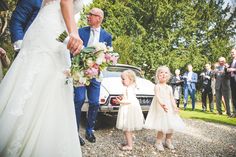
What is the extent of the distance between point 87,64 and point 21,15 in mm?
1541

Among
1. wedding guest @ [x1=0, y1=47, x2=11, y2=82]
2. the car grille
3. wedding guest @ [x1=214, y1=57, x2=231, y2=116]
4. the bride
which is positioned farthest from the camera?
wedding guest @ [x1=214, y1=57, x2=231, y2=116]

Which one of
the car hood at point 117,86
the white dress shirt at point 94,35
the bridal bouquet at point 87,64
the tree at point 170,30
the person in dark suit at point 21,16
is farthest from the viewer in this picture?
the tree at point 170,30

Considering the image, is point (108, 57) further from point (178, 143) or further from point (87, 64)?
point (178, 143)

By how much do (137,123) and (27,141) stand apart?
3.33 metres

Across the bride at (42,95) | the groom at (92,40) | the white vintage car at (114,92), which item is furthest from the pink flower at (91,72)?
the white vintage car at (114,92)

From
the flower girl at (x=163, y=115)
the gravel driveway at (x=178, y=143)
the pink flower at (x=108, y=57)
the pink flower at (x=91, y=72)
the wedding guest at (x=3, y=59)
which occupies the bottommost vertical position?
the gravel driveway at (x=178, y=143)

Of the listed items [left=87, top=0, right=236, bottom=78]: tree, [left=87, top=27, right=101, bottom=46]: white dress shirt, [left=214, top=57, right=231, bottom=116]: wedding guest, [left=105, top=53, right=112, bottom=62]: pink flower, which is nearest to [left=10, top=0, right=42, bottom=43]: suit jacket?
[left=105, top=53, right=112, bottom=62]: pink flower

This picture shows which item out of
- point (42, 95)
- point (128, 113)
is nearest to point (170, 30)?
point (128, 113)

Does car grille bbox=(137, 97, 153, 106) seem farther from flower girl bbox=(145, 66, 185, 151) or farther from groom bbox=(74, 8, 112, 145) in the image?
groom bbox=(74, 8, 112, 145)

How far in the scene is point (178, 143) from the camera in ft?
21.2

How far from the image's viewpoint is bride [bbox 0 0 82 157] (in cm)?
275

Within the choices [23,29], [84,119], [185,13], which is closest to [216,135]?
[84,119]

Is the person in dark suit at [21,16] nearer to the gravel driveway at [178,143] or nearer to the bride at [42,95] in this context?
the bride at [42,95]

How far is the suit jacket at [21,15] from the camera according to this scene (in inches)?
158
